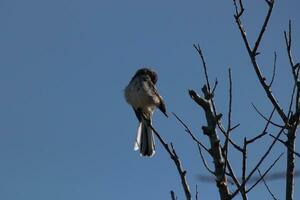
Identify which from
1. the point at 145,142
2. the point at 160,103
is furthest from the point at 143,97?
the point at 145,142

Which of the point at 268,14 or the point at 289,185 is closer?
the point at 289,185

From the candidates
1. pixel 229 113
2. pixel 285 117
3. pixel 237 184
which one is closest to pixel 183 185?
pixel 237 184

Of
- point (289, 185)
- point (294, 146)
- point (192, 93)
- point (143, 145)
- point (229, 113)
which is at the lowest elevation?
point (289, 185)

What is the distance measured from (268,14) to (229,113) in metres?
0.65

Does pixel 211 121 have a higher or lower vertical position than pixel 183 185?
higher

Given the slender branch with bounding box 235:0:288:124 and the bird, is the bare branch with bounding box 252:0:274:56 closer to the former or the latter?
the slender branch with bounding box 235:0:288:124

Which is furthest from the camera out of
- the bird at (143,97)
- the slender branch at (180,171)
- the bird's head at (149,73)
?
the bird's head at (149,73)

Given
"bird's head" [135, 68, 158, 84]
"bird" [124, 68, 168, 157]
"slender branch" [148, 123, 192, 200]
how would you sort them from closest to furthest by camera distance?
"slender branch" [148, 123, 192, 200] → "bird" [124, 68, 168, 157] → "bird's head" [135, 68, 158, 84]

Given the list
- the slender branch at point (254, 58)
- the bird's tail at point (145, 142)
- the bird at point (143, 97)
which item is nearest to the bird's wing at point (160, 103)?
the bird at point (143, 97)

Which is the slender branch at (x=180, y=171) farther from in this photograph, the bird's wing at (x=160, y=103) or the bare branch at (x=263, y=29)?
the bird's wing at (x=160, y=103)

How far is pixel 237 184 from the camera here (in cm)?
326

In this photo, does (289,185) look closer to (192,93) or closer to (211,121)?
(211,121)

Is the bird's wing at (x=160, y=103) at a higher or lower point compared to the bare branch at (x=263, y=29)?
higher

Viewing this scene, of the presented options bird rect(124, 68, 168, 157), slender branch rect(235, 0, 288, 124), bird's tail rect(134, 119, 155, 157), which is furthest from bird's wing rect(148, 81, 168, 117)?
slender branch rect(235, 0, 288, 124)
